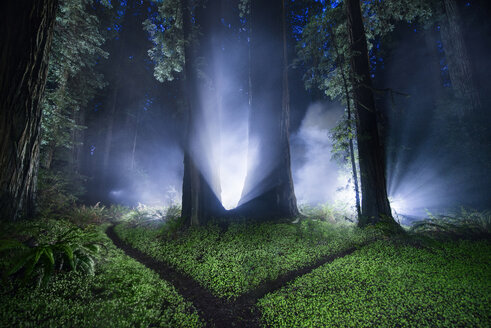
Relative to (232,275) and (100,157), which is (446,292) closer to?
(232,275)

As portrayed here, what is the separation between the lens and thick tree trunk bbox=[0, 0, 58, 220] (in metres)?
3.64

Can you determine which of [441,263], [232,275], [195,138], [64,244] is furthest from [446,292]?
[195,138]

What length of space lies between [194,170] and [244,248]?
2832 millimetres

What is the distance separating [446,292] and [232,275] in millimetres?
2893

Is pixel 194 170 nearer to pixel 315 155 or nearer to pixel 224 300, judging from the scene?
pixel 224 300

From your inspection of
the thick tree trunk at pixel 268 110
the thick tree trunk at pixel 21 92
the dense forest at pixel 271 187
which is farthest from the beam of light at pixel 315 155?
the thick tree trunk at pixel 21 92

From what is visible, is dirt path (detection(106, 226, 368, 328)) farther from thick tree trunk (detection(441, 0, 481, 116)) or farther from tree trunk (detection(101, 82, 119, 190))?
tree trunk (detection(101, 82, 119, 190))

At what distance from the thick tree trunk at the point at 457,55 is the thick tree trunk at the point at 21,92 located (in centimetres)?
1399

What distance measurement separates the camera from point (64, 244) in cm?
298

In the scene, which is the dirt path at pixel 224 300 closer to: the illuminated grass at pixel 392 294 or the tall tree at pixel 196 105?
the illuminated grass at pixel 392 294

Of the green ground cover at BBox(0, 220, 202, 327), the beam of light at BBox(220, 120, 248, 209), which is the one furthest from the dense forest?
the beam of light at BBox(220, 120, 248, 209)

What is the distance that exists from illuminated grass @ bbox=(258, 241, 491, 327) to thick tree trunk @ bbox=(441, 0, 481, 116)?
855 centimetres

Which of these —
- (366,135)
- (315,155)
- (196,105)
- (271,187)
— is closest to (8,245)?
(196,105)

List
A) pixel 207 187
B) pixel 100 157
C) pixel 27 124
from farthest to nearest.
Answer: pixel 100 157
pixel 207 187
pixel 27 124
